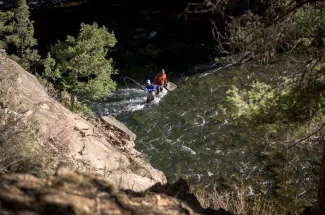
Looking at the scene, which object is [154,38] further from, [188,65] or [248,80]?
[248,80]

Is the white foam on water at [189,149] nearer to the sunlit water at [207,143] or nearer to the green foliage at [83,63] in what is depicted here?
the sunlit water at [207,143]

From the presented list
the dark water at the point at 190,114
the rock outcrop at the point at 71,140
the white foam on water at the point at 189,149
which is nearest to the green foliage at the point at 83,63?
the rock outcrop at the point at 71,140

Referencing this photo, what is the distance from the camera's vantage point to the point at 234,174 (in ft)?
47.2

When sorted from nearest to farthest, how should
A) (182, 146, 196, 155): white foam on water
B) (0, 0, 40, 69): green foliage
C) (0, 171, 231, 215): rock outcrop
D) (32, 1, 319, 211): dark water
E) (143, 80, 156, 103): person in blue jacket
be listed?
(0, 171, 231, 215): rock outcrop → (32, 1, 319, 211): dark water → (182, 146, 196, 155): white foam on water → (0, 0, 40, 69): green foliage → (143, 80, 156, 103): person in blue jacket

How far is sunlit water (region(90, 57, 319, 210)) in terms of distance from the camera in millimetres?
13953

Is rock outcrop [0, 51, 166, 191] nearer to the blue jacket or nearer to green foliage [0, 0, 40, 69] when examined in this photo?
green foliage [0, 0, 40, 69]

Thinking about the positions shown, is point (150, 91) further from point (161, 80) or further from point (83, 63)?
point (83, 63)

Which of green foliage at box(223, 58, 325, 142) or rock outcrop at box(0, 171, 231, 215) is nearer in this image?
rock outcrop at box(0, 171, 231, 215)

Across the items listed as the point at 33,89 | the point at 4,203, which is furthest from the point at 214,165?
the point at 4,203

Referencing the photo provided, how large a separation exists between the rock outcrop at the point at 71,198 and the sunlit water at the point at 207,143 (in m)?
7.60

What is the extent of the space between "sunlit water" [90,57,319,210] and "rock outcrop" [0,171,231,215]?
760 centimetres

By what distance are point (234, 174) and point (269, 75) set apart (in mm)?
8384

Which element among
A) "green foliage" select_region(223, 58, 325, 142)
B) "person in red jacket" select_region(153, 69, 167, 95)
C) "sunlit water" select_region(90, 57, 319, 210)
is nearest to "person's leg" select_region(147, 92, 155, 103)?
"sunlit water" select_region(90, 57, 319, 210)

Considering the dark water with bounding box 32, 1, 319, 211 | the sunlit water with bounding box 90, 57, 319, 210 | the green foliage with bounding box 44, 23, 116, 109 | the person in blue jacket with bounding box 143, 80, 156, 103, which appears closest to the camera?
the sunlit water with bounding box 90, 57, 319, 210
